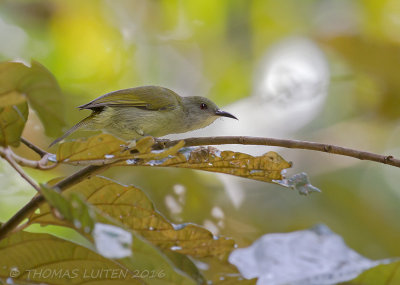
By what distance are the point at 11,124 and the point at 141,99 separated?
2.11 metres

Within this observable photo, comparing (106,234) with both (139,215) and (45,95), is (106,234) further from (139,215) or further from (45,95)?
(45,95)

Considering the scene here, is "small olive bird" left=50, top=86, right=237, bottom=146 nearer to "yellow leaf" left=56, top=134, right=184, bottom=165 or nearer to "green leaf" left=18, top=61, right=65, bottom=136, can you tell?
"green leaf" left=18, top=61, right=65, bottom=136

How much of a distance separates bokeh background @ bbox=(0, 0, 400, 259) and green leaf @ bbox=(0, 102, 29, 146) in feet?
7.81

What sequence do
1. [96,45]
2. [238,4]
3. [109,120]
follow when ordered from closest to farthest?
1. [109,120]
2. [96,45]
3. [238,4]

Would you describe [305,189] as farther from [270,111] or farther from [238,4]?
[238,4]

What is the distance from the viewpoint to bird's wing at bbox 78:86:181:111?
3.35 metres

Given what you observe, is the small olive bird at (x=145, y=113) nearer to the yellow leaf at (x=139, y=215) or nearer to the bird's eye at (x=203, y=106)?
the bird's eye at (x=203, y=106)

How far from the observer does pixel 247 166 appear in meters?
1.68

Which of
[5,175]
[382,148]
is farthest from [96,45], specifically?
[382,148]

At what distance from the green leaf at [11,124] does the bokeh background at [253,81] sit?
7.81ft

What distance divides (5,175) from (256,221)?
217cm

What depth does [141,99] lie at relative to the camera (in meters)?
3.61

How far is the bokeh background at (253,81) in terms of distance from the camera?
4.47 m

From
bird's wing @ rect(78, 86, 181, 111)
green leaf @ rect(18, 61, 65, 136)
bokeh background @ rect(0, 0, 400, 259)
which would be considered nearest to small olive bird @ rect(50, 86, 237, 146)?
bird's wing @ rect(78, 86, 181, 111)
